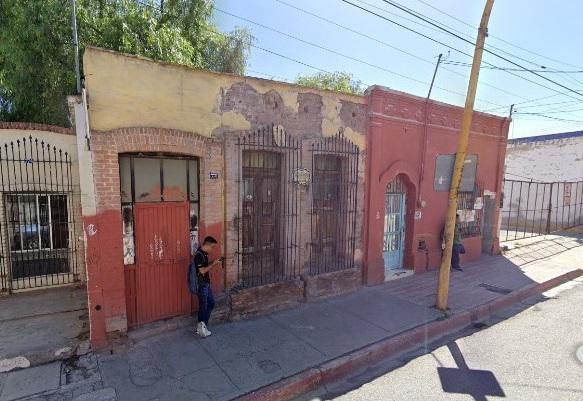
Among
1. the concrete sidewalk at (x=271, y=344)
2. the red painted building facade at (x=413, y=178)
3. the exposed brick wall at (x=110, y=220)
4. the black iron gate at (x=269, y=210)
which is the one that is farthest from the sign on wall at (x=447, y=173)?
the exposed brick wall at (x=110, y=220)

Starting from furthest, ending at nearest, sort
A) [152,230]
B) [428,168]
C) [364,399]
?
[428,168]
[152,230]
[364,399]

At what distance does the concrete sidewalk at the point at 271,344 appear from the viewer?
422 cm

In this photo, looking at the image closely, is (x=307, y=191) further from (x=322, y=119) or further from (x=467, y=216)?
(x=467, y=216)

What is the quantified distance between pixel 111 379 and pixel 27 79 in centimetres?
888

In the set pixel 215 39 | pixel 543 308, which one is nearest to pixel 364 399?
pixel 543 308

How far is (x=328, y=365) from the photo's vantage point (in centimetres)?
468

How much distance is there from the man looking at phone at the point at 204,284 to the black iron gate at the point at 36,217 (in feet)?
13.3

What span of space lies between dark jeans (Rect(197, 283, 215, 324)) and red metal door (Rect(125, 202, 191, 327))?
60 centimetres

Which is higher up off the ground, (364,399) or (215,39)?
(215,39)

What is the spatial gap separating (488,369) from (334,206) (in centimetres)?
411

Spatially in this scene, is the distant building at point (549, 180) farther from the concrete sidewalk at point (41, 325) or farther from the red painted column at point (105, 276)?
the concrete sidewalk at point (41, 325)

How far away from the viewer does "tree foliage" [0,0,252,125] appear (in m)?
8.51

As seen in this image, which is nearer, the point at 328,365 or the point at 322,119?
the point at 328,365

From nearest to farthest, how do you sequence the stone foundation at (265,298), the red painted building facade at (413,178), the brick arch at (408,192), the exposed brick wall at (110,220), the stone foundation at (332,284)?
the exposed brick wall at (110,220) → the stone foundation at (265,298) → the stone foundation at (332,284) → the red painted building facade at (413,178) → the brick arch at (408,192)
